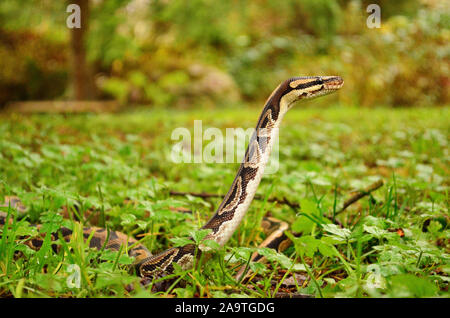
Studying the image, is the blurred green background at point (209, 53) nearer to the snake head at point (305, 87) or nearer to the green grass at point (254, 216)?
the green grass at point (254, 216)

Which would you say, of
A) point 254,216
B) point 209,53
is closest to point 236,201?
point 254,216

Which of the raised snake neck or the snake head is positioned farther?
the snake head

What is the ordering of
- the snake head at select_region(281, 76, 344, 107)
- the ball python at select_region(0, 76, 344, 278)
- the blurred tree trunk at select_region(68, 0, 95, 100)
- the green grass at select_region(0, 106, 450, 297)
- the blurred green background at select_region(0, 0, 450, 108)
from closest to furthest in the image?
the green grass at select_region(0, 106, 450, 297)
the ball python at select_region(0, 76, 344, 278)
the snake head at select_region(281, 76, 344, 107)
the blurred tree trunk at select_region(68, 0, 95, 100)
the blurred green background at select_region(0, 0, 450, 108)

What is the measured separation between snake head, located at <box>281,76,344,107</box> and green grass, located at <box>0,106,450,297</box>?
0.64 meters

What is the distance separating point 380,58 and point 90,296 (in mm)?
12230

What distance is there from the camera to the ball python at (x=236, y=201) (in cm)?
241

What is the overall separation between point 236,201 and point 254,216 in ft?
1.52

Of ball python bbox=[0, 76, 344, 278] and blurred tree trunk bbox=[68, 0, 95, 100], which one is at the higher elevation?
blurred tree trunk bbox=[68, 0, 95, 100]

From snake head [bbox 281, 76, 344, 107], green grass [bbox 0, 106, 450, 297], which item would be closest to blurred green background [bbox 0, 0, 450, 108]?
green grass [bbox 0, 106, 450, 297]

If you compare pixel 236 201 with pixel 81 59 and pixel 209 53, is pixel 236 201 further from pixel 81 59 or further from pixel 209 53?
pixel 209 53

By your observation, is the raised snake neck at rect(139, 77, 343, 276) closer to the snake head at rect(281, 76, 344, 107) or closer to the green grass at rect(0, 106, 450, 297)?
the snake head at rect(281, 76, 344, 107)

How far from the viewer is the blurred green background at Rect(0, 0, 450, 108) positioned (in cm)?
959

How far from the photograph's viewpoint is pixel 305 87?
305 cm

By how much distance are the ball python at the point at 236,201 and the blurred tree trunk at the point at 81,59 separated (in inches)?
294
